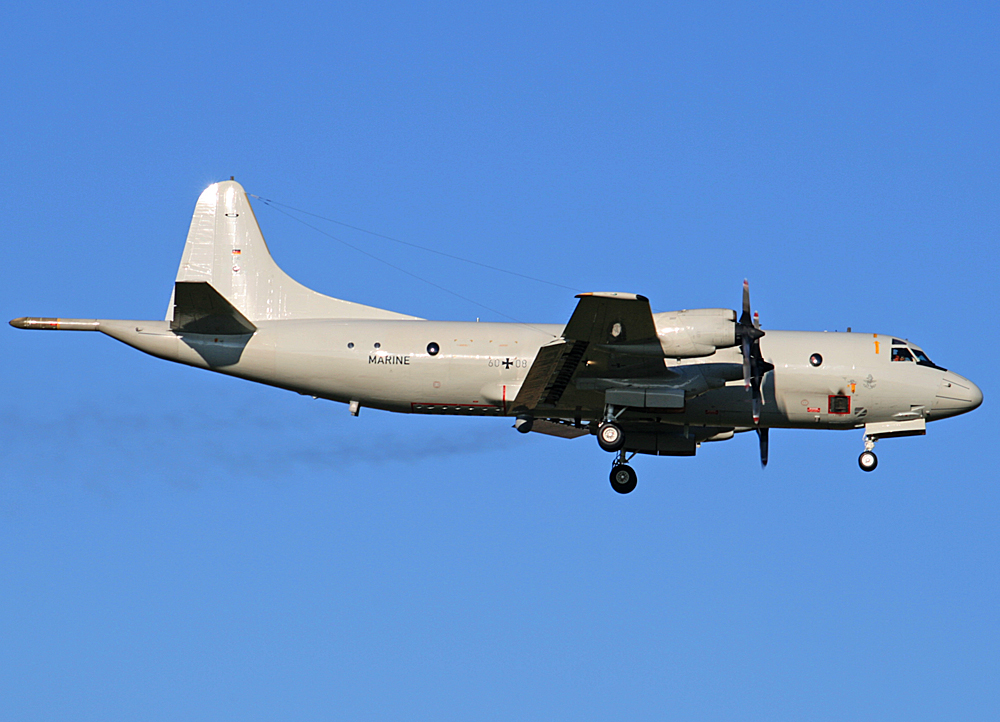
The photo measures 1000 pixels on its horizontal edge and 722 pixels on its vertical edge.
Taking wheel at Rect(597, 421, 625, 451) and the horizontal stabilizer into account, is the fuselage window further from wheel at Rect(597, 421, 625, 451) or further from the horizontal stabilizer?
the horizontal stabilizer

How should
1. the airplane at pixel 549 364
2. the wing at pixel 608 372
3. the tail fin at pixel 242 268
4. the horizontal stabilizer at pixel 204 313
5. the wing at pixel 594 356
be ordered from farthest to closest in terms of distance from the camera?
the tail fin at pixel 242 268, the airplane at pixel 549 364, the horizontal stabilizer at pixel 204 313, the wing at pixel 608 372, the wing at pixel 594 356

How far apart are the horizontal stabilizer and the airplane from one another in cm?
4

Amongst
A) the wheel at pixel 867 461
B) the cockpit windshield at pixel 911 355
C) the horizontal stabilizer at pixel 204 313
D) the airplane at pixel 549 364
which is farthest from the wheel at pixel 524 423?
the cockpit windshield at pixel 911 355

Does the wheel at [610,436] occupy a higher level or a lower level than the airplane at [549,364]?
lower

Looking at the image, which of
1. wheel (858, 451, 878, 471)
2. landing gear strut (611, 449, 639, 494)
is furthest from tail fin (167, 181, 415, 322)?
wheel (858, 451, 878, 471)

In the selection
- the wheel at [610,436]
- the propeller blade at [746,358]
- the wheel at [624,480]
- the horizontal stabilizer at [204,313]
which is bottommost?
the wheel at [624,480]

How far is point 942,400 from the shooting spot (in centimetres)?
3262

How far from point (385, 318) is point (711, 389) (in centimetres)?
877

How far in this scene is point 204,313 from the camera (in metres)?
30.5

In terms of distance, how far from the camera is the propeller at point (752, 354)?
2989 cm

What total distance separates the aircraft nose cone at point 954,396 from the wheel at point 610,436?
28.4ft

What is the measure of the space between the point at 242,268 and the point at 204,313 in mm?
3338

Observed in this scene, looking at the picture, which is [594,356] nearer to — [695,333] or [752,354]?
[695,333]

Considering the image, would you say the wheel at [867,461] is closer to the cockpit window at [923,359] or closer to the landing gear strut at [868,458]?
the landing gear strut at [868,458]
